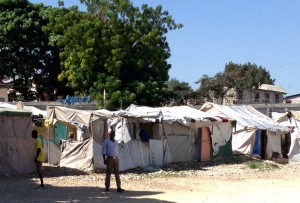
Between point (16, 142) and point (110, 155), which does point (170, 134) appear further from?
point (110, 155)

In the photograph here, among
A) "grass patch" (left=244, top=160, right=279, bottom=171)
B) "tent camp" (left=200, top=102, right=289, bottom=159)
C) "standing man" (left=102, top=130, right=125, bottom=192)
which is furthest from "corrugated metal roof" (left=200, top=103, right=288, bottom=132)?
"standing man" (left=102, top=130, right=125, bottom=192)

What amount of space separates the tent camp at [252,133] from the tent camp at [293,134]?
0.72 metres

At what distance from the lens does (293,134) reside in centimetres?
3178

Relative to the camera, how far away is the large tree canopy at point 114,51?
112ft

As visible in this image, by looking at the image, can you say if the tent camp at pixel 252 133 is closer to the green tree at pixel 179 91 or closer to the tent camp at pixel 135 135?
the tent camp at pixel 135 135

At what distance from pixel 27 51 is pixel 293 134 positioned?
20379mm

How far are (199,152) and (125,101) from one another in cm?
887

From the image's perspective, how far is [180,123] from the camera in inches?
955

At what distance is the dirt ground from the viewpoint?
13837 mm

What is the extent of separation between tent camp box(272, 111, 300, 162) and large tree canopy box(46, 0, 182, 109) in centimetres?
829

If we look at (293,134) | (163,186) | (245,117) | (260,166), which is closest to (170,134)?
(260,166)

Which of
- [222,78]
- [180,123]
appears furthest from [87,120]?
[222,78]

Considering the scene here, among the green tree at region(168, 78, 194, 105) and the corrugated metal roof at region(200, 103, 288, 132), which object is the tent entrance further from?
the green tree at region(168, 78, 194, 105)

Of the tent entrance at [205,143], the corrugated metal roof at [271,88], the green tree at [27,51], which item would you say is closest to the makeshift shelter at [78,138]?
the tent entrance at [205,143]
